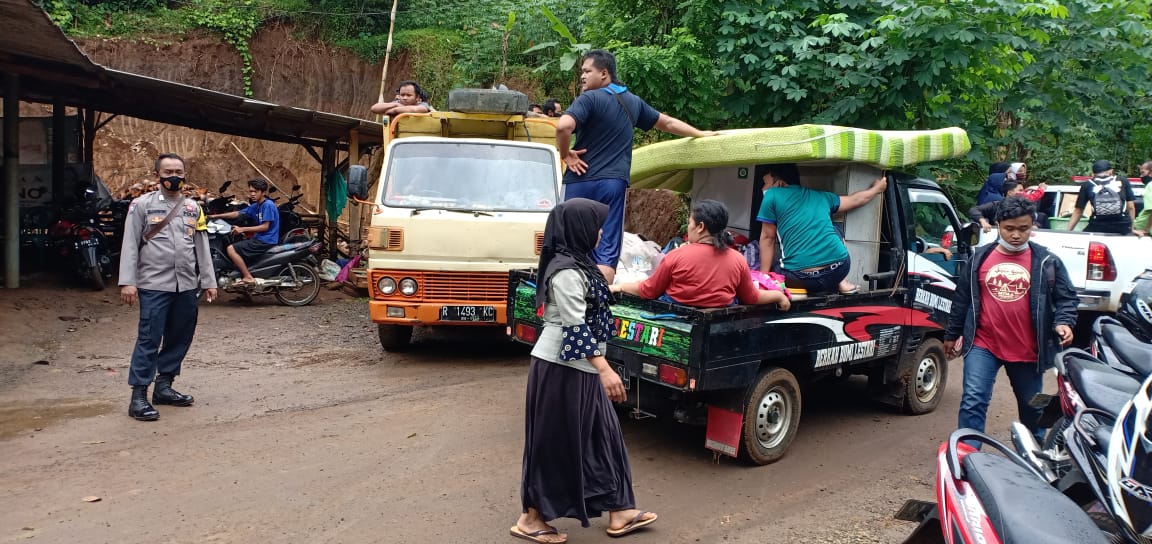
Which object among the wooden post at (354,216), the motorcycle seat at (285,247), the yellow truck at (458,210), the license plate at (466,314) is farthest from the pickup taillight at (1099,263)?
the wooden post at (354,216)

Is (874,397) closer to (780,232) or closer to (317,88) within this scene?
(780,232)

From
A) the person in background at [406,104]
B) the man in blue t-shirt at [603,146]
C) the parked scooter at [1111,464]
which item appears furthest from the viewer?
the person in background at [406,104]

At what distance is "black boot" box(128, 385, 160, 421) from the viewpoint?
573 centimetres

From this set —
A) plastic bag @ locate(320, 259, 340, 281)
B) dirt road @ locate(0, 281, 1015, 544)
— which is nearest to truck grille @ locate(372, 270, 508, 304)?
dirt road @ locate(0, 281, 1015, 544)

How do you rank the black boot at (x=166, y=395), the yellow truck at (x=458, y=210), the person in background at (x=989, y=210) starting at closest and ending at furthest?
the black boot at (x=166, y=395) < the yellow truck at (x=458, y=210) < the person in background at (x=989, y=210)

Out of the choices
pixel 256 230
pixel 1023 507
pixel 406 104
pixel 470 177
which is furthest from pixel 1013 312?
pixel 256 230

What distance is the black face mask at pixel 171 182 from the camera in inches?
227

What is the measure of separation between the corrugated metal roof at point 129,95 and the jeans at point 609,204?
5765 millimetres

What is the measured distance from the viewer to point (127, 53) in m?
21.6

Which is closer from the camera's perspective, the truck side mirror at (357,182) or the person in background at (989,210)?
the truck side mirror at (357,182)

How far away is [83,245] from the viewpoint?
11.0 meters

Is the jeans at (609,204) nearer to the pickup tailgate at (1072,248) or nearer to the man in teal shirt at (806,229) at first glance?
the man in teal shirt at (806,229)

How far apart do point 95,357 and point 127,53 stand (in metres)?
16.7

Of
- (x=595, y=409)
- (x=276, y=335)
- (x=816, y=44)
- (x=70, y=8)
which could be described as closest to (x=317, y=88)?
(x=70, y=8)
